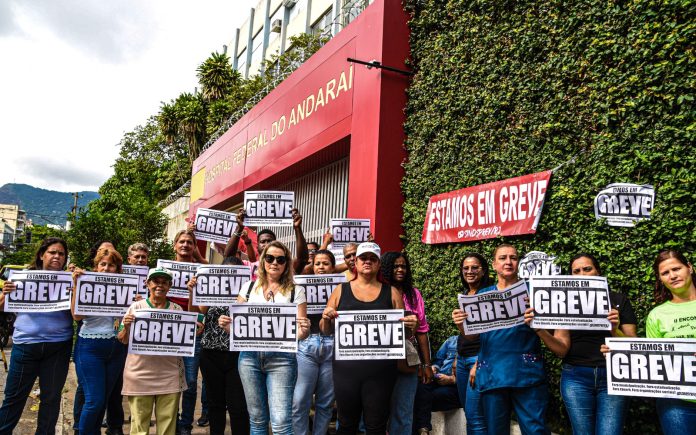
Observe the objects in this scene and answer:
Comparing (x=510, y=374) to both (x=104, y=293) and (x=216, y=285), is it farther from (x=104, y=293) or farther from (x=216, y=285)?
(x=104, y=293)

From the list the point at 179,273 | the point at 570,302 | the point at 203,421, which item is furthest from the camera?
the point at 203,421

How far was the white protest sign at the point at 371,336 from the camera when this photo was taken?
4.30 metres

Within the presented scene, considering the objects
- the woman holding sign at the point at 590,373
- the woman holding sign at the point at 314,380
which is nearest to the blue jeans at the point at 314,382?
the woman holding sign at the point at 314,380

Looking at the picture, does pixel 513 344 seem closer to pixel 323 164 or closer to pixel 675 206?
pixel 675 206

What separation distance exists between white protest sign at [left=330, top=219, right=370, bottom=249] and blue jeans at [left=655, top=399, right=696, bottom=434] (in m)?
4.34

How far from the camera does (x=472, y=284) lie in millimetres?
4973

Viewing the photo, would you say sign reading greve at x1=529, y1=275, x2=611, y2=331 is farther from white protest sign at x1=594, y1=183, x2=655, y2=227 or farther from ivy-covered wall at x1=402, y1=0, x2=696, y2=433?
ivy-covered wall at x1=402, y1=0, x2=696, y2=433

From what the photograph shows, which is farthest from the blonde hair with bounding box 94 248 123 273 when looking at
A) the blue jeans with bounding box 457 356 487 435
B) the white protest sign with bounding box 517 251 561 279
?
the white protest sign with bounding box 517 251 561 279

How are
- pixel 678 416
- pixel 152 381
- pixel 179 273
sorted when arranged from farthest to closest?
pixel 179 273 → pixel 152 381 → pixel 678 416

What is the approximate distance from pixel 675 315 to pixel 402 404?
7.05ft

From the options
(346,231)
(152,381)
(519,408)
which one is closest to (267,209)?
(346,231)

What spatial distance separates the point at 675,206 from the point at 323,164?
325 inches

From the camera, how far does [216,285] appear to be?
5215 millimetres

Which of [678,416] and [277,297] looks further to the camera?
[277,297]
